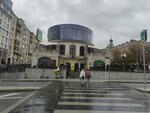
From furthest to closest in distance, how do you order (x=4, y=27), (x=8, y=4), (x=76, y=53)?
(x=8, y=4)
(x=4, y=27)
(x=76, y=53)

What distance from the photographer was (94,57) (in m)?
43.4

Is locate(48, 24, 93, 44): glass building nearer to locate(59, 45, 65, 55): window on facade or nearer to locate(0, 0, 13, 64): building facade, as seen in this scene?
locate(59, 45, 65, 55): window on facade

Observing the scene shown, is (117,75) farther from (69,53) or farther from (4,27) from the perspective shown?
(4,27)

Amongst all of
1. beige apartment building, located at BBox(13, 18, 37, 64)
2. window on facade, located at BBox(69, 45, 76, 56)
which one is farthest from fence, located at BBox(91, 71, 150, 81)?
beige apartment building, located at BBox(13, 18, 37, 64)

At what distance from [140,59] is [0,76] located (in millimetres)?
38857

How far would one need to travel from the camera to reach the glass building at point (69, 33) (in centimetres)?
5375

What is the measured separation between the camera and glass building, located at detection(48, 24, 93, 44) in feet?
176

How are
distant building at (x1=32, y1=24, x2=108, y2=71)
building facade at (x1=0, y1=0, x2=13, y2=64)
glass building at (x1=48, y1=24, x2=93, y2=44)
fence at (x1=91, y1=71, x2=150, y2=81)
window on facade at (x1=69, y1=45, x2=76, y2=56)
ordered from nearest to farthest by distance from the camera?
fence at (x1=91, y1=71, x2=150, y2=81)
distant building at (x1=32, y1=24, x2=108, y2=71)
window on facade at (x1=69, y1=45, x2=76, y2=56)
building facade at (x1=0, y1=0, x2=13, y2=64)
glass building at (x1=48, y1=24, x2=93, y2=44)

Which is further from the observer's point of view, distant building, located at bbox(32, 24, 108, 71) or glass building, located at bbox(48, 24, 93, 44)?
glass building, located at bbox(48, 24, 93, 44)

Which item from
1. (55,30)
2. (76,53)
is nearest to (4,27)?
(55,30)

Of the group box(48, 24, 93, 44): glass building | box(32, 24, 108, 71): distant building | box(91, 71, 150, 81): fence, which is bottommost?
box(91, 71, 150, 81): fence

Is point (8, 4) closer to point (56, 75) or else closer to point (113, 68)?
point (56, 75)

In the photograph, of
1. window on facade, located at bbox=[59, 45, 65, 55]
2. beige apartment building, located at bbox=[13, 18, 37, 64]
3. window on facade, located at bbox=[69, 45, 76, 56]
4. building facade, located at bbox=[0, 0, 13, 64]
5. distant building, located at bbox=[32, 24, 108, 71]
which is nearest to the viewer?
distant building, located at bbox=[32, 24, 108, 71]

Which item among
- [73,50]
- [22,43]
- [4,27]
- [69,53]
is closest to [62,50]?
[69,53]
